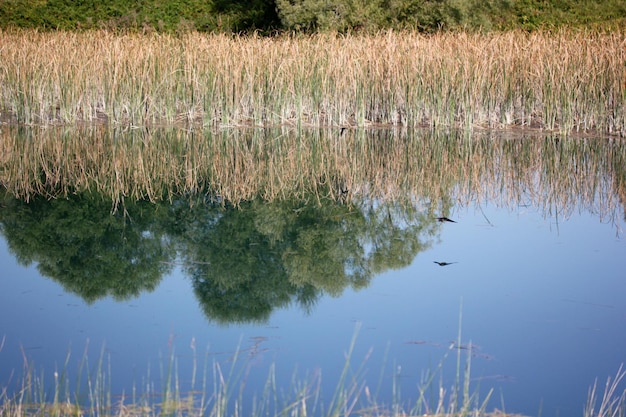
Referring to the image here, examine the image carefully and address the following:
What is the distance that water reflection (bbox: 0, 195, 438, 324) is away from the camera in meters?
4.30

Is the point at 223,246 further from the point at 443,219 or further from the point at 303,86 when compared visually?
the point at 303,86

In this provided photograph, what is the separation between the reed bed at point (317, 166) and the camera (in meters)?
6.41

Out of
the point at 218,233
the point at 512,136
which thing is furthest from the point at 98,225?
the point at 512,136

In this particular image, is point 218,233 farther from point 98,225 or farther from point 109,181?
point 109,181

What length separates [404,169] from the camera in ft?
23.9

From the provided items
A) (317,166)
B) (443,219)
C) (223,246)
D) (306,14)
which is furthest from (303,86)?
(306,14)

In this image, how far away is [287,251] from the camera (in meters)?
4.89

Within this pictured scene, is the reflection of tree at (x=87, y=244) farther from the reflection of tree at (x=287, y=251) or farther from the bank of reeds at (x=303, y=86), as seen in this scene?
the bank of reeds at (x=303, y=86)

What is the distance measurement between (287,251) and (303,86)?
481 cm

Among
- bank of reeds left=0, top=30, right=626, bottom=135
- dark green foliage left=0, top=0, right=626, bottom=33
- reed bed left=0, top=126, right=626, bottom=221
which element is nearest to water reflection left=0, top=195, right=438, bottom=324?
reed bed left=0, top=126, right=626, bottom=221

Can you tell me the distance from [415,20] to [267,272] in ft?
39.9

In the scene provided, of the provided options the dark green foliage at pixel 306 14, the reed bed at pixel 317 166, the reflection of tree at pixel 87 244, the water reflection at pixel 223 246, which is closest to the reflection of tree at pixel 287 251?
the water reflection at pixel 223 246

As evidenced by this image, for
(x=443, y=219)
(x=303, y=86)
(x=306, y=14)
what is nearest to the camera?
(x=443, y=219)

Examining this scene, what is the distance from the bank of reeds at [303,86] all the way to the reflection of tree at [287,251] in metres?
3.54
